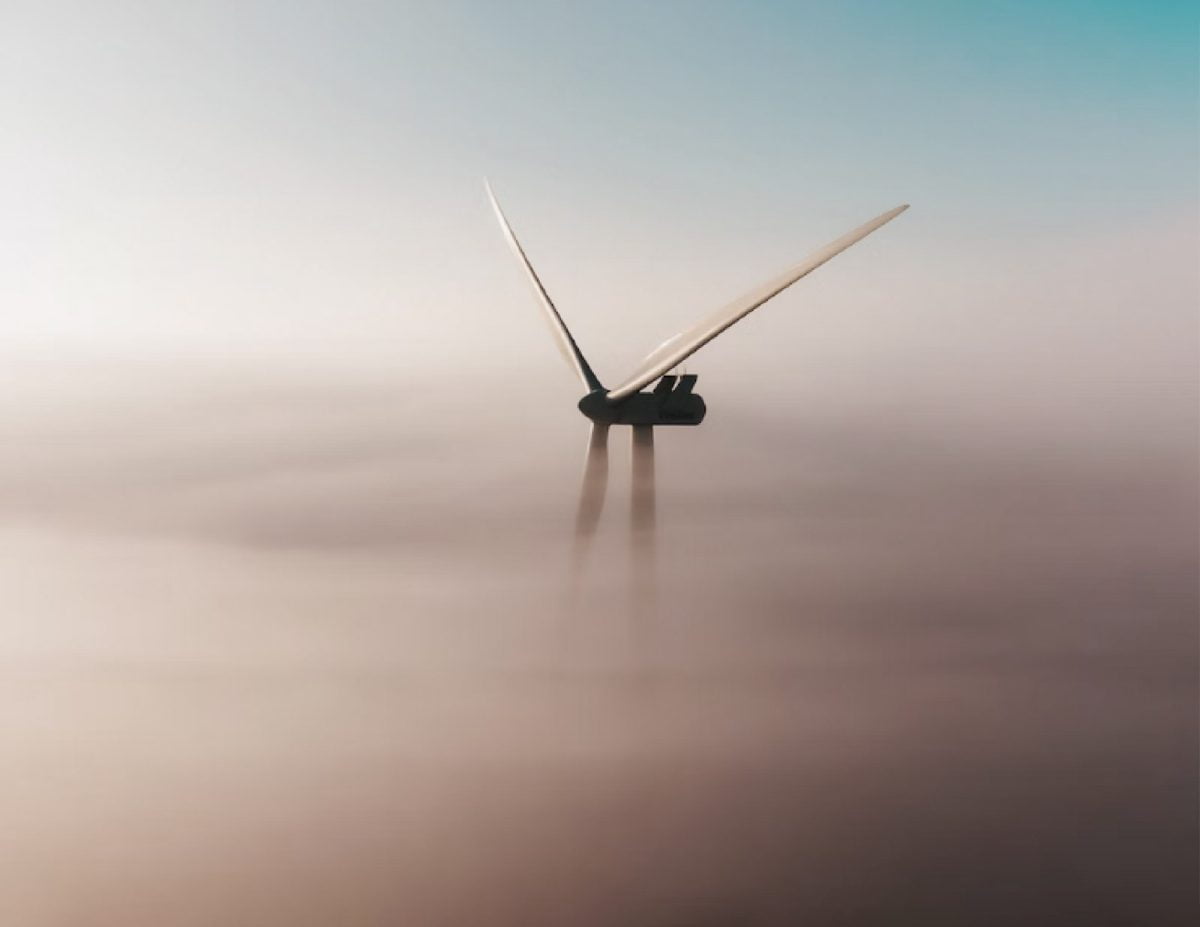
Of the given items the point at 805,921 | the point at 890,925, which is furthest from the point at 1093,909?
the point at 805,921

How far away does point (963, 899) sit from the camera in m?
110

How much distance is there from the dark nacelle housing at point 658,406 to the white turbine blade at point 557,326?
129 centimetres

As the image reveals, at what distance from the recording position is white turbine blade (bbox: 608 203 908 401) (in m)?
23.1

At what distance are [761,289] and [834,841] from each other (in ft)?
419

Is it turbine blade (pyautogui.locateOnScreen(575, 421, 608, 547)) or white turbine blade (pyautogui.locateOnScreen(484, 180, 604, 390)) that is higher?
white turbine blade (pyautogui.locateOnScreen(484, 180, 604, 390))

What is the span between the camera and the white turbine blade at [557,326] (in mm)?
28766

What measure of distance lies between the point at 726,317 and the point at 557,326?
293 inches

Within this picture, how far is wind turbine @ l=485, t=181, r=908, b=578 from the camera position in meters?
24.0

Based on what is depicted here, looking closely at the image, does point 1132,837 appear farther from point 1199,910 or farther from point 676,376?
point 676,376

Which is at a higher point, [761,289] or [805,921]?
[761,289]

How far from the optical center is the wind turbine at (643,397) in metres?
24.0

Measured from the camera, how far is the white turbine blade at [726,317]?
23.1 m

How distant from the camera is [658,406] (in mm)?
26703

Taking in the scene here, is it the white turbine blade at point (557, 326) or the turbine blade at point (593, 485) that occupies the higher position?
the white turbine blade at point (557, 326)
